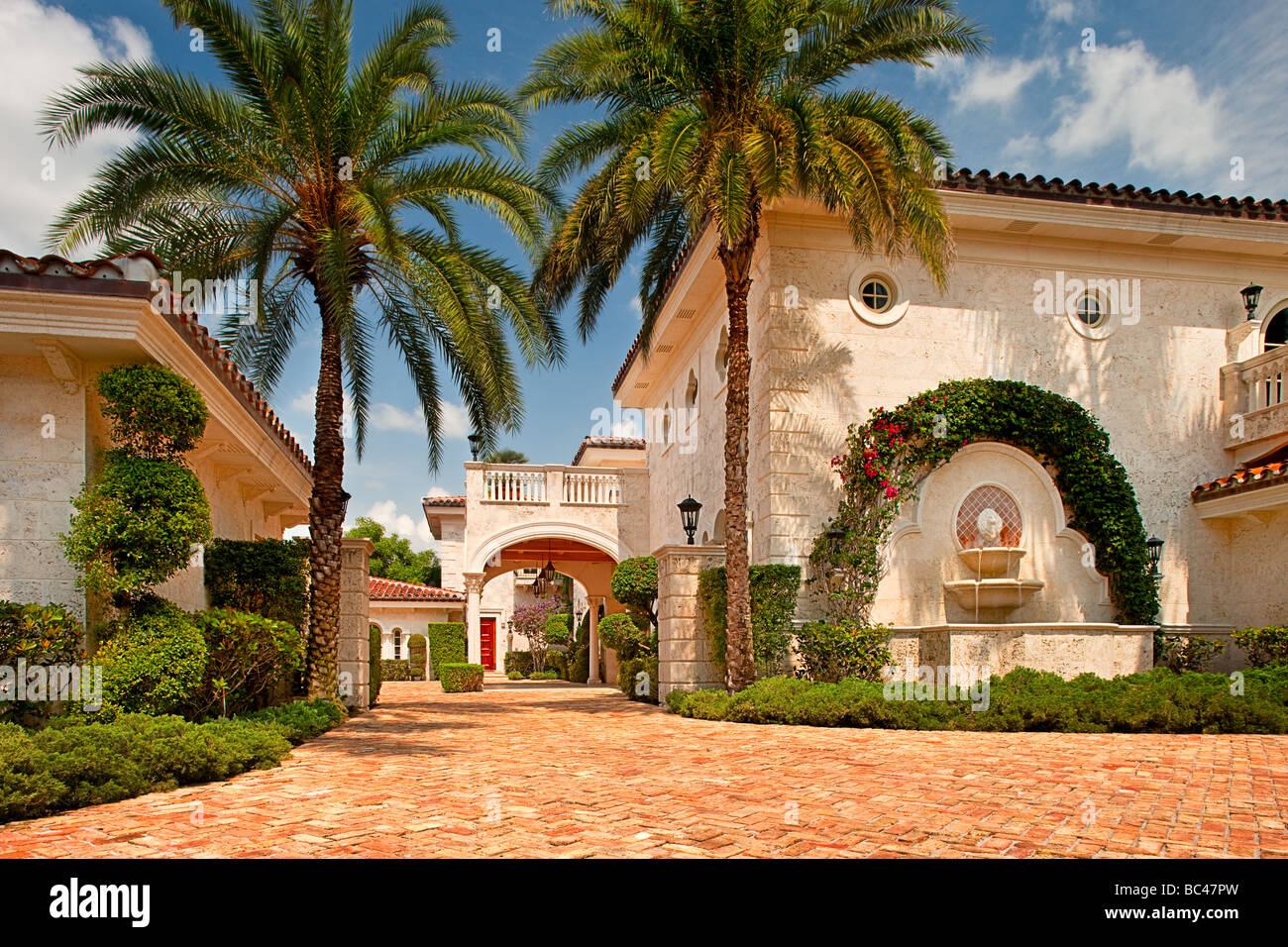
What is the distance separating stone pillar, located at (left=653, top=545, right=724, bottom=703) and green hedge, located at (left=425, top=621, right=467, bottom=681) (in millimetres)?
9387

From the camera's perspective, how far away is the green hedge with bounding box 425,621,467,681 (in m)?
22.7

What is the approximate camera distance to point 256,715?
10547mm

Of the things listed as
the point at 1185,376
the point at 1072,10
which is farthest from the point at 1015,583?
the point at 1072,10

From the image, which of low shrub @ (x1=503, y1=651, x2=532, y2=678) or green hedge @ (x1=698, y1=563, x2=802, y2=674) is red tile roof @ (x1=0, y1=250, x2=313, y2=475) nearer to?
green hedge @ (x1=698, y1=563, x2=802, y2=674)

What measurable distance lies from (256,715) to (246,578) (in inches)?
105

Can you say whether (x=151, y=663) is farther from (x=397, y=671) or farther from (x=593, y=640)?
(x=397, y=671)

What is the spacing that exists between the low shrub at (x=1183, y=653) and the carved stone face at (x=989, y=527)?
314cm

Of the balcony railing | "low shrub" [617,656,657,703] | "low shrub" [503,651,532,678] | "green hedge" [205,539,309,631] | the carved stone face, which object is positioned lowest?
"low shrub" [503,651,532,678]

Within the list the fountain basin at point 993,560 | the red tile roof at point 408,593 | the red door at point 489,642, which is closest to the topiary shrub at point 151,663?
the fountain basin at point 993,560

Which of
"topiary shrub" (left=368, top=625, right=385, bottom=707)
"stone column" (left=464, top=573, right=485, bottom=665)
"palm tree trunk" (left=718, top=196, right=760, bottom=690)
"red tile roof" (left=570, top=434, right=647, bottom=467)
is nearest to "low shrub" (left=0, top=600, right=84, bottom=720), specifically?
"topiary shrub" (left=368, top=625, right=385, bottom=707)

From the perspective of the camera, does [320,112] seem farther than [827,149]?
No

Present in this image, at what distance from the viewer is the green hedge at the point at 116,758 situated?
5973 mm

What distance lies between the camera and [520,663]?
37.9 meters
